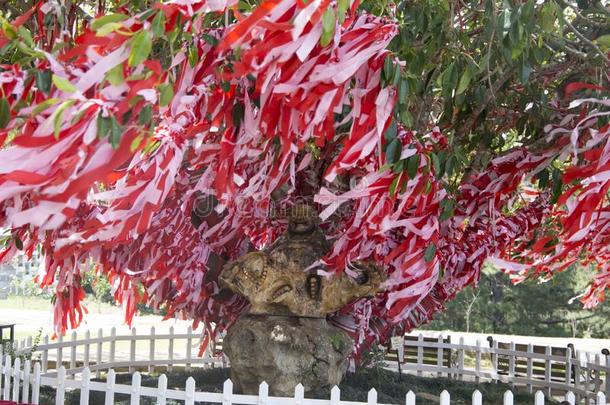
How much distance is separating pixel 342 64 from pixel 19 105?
1266 mm

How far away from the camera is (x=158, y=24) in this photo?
2.62 meters

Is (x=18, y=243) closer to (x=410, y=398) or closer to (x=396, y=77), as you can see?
(x=410, y=398)

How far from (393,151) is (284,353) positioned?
214 cm

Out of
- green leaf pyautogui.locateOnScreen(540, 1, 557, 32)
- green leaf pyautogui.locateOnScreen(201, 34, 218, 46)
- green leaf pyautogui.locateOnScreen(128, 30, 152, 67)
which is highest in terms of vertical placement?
green leaf pyautogui.locateOnScreen(540, 1, 557, 32)

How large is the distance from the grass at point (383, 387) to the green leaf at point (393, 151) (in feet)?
8.71

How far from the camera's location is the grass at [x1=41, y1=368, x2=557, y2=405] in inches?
232

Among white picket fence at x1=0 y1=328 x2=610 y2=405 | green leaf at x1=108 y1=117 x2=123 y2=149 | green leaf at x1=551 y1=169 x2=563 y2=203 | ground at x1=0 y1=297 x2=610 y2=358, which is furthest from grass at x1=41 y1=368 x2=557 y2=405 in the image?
green leaf at x1=108 y1=117 x2=123 y2=149

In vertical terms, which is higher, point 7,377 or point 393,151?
point 393,151

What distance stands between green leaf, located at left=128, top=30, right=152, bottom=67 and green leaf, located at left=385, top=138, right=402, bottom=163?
52.3 inches

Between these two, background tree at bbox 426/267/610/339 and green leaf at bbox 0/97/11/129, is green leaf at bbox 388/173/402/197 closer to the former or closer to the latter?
green leaf at bbox 0/97/11/129

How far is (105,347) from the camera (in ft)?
48.3

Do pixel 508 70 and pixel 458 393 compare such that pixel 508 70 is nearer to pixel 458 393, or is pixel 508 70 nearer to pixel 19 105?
pixel 19 105

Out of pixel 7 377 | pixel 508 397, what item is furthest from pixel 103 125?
pixel 7 377

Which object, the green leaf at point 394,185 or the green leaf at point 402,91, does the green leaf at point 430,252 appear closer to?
the green leaf at point 394,185
